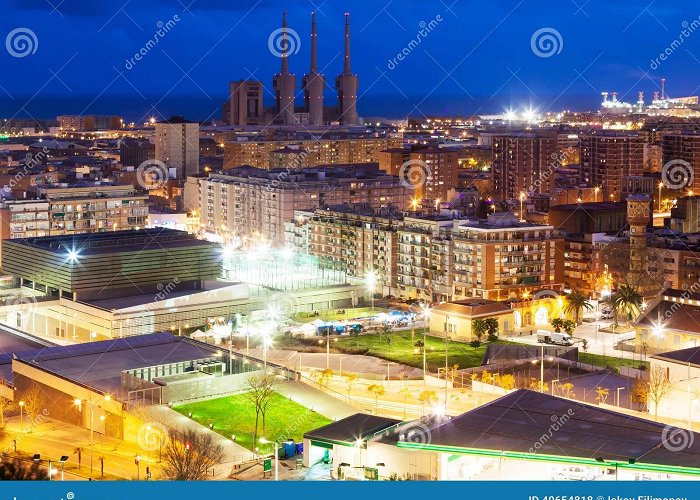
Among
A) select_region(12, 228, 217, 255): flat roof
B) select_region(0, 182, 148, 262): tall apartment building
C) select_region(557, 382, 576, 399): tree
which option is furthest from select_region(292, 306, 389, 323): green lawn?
select_region(0, 182, 148, 262): tall apartment building

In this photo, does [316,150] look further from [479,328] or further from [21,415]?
[21,415]

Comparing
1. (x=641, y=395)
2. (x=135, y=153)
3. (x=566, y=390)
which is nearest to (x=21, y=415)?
(x=566, y=390)

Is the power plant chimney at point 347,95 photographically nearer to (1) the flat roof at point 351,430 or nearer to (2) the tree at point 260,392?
(2) the tree at point 260,392

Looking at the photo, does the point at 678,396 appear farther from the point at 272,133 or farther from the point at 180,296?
the point at 272,133

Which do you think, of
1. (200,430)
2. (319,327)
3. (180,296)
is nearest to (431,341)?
(319,327)

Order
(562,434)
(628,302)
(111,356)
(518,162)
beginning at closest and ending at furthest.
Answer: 1. (562,434)
2. (111,356)
3. (628,302)
4. (518,162)

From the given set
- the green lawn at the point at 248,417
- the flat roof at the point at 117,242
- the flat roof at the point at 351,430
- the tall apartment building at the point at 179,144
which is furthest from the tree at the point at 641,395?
the tall apartment building at the point at 179,144
